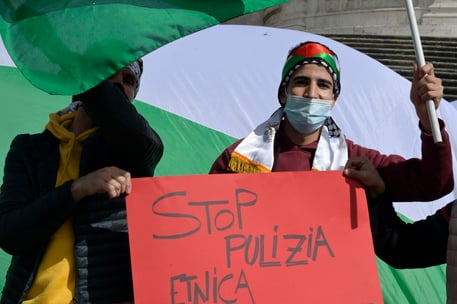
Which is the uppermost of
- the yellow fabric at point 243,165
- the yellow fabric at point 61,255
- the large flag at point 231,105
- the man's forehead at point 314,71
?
the large flag at point 231,105

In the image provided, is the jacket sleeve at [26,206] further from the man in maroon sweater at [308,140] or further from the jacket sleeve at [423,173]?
the jacket sleeve at [423,173]

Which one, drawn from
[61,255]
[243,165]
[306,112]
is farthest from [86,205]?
[306,112]

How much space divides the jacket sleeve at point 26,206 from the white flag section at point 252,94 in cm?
279

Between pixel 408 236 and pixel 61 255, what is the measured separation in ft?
3.63

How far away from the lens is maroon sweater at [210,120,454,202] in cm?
302

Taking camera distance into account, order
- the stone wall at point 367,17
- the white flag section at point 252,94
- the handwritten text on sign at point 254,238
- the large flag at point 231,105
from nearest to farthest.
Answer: the handwritten text on sign at point 254,238
the large flag at point 231,105
the white flag section at point 252,94
the stone wall at point 367,17

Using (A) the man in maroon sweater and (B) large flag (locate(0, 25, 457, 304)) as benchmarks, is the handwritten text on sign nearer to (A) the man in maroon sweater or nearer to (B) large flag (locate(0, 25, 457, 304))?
(A) the man in maroon sweater

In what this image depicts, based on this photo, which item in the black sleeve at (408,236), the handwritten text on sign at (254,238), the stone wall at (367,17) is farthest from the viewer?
the stone wall at (367,17)

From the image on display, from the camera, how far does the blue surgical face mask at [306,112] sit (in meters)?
3.25

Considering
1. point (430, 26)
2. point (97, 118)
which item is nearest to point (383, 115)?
point (97, 118)

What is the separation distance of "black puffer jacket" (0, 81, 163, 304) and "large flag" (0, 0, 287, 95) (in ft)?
0.28

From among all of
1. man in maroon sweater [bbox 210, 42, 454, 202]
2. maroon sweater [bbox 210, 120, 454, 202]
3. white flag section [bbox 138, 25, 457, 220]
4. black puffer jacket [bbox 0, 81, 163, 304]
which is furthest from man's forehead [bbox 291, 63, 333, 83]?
white flag section [bbox 138, 25, 457, 220]

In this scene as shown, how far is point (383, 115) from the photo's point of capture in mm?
5867

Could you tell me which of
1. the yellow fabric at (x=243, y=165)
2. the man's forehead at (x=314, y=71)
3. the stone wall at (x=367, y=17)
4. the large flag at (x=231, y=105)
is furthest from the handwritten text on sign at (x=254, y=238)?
the stone wall at (x=367, y=17)
